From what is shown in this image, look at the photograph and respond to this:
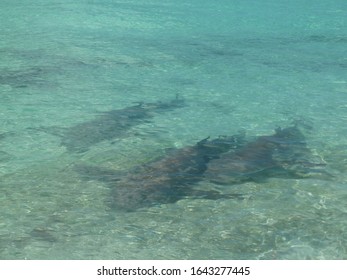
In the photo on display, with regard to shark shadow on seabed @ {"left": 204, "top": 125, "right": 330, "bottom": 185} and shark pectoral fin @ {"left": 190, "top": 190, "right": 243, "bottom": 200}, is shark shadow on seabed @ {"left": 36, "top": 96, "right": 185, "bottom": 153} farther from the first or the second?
shark pectoral fin @ {"left": 190, "top": 190, "right": 243, "bottom": 200}

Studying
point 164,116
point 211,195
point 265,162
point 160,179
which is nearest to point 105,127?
point 164,116

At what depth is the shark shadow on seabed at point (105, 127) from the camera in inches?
404

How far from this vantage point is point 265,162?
30.7ft

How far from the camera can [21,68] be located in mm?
15031

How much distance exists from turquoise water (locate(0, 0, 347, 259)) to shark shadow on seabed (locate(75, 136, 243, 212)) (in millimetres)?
167

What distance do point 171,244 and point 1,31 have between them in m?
14.8

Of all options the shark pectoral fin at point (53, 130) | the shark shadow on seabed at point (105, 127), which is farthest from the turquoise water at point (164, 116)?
the shark shadow on seabed at point (105, 127)

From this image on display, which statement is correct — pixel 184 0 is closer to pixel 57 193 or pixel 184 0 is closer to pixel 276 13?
pixel 276 13

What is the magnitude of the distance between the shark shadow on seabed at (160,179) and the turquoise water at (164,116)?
0.17 m

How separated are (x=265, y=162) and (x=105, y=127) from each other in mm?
3268

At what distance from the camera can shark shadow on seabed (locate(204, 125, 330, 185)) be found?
29.1 ft

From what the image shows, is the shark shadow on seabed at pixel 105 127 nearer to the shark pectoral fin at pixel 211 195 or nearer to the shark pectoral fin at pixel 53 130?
the shark pectoral fin at pixel 53 130

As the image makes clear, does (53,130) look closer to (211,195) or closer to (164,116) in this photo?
(164,116)

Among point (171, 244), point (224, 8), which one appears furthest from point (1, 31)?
point (171, 244)
